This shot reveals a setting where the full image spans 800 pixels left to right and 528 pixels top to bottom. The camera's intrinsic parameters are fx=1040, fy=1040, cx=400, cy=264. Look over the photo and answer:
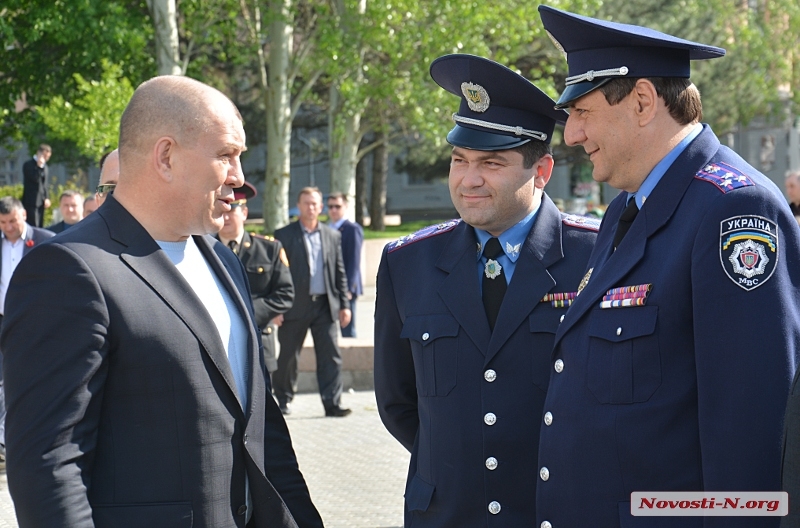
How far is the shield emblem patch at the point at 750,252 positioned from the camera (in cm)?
233

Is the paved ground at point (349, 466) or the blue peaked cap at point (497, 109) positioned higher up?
the blue peaked cap at point (497, 109)

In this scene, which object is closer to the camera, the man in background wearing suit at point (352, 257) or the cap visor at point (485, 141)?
the cap visor at point (485, 141)

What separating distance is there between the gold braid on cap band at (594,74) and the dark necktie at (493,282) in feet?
2.57

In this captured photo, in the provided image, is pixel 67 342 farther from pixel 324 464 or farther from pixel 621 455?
pixel 324 464

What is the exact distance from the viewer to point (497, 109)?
348 cm

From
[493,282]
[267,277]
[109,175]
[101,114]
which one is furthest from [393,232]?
[493,282]

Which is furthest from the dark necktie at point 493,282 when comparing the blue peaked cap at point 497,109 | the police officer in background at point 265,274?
the police officer in background at point 265,274

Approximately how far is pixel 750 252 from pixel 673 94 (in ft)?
1.74

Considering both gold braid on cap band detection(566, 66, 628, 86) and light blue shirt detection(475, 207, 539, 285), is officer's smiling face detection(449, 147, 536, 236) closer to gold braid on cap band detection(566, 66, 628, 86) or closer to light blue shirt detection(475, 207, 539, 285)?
light blue shirt detection(475, 207, 539, 285)

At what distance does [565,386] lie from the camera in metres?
2.74

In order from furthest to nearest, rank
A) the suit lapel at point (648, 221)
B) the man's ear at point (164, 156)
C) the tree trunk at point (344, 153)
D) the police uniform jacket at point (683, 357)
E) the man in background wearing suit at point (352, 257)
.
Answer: the tree trunk at point (344, 153) < the man in background wearing suit at point (352, 257) < the man's ear at point (164, 156) < the suit lapel at point (648, 221) < the police uniform jacket at point (683, 357)

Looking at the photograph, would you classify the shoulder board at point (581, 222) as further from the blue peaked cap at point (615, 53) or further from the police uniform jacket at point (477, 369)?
the blue peaked cap at point (615, 53)

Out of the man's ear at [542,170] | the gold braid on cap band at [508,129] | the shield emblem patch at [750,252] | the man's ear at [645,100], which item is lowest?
the shield emblem patch at [750,252]

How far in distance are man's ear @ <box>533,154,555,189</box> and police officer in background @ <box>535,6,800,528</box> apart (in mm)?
604
